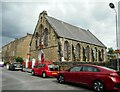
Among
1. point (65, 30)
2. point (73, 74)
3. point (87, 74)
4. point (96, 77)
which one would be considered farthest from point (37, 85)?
point (65, 30)

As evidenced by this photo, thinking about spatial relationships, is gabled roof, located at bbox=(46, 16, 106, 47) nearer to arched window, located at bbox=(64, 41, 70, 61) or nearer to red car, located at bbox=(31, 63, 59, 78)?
arched window, located at bbox=(64, 41, 70, 61)

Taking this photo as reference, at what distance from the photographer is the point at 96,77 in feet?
31.6

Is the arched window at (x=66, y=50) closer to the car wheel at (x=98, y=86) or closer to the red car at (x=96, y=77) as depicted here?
the red car at (x=96, y=77)

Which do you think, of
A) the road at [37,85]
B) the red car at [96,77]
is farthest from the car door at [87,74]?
the road at [37,85]

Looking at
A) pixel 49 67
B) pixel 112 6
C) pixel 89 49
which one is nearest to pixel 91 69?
pixel 49 67

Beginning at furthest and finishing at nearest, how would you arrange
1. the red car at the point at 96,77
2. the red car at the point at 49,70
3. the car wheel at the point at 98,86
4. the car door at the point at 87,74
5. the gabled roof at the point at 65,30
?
1. the gabled roof at the point at 65,30
2. the red car at the point at 49,70
3. the car door at the point at 87,74
4. the car wheel at the point at 98,86
5. the red car at the point at 96,77

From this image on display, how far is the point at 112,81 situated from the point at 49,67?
8.11 m

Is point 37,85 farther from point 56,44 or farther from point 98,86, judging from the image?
point 56,44

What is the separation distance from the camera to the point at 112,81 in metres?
8.92

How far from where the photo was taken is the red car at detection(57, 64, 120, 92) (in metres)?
8.99

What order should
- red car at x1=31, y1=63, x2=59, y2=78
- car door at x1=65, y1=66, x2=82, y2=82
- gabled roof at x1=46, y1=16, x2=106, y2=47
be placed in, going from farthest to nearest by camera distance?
gabled roof at x1=46, y1=16, x2=106, y2=47 < red car at x1=31, y1=63, x2=59, y2=78 < car door at x1=65, y1=66, x2=82, y2=82

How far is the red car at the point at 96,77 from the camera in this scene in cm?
899

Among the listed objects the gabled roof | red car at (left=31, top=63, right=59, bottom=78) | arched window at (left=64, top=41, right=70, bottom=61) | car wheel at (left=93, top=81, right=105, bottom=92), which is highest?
the gabled roof

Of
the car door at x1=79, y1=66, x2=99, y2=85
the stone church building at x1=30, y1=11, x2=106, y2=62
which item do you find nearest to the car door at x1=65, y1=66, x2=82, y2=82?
the car door at x1=79, y1=66, x2=99, y2=85
